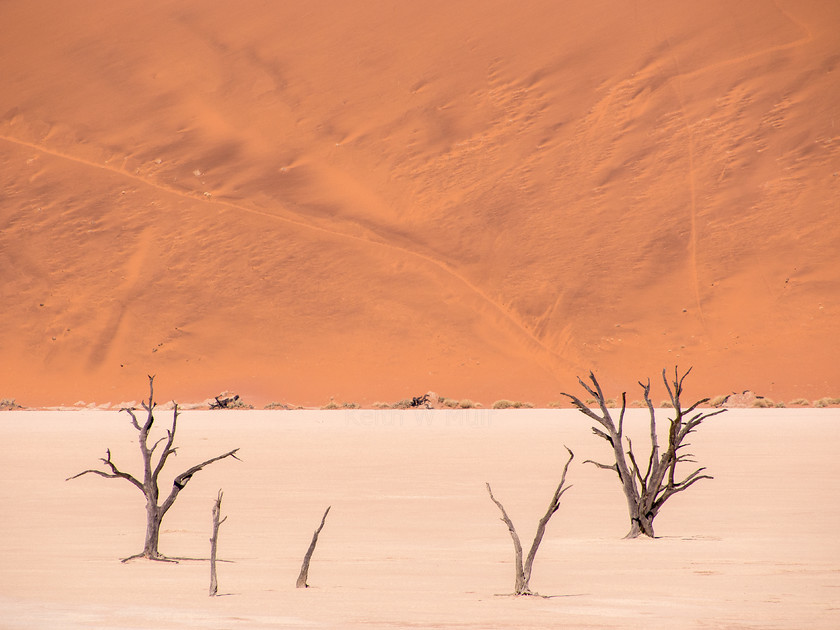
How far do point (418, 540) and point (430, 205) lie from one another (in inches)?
1034

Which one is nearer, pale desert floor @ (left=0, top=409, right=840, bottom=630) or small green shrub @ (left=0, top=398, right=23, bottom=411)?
pale desert floor @ (left=0, top=409, right=840, bottom=630)

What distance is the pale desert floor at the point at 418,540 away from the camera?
19.3ft

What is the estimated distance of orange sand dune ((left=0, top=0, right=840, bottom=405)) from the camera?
30.6 meters

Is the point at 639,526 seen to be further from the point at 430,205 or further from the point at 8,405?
the point at 430,205

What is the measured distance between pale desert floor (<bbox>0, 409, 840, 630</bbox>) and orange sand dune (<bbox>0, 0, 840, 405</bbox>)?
41.7ft

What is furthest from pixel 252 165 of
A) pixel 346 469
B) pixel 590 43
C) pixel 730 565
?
pixel 730 565

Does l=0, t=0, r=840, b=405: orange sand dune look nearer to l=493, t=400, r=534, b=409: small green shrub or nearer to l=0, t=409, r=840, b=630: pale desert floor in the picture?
l=493, t=400, r=534, b=409: small green shrub

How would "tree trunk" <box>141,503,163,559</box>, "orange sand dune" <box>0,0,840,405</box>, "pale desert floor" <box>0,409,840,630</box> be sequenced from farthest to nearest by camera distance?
"orange sand dune" <box>0,0,840,405</box>, "tree trunk" <box>141,503,163,559</box>, "pale desert floor" <box>0,409,840,630</box>

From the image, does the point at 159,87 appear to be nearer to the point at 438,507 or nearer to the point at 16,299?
the point at 16,299

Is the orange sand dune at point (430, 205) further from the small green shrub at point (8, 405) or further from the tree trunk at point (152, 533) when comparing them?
the tree trunk at point (152, 533)

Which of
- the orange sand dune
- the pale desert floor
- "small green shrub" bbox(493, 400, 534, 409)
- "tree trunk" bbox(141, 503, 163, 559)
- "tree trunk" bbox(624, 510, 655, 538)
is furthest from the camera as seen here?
the orange sand dune

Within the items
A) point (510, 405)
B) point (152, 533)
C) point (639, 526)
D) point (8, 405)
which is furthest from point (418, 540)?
point (8, 405)

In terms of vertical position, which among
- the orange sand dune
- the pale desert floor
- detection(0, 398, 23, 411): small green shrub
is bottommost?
the pale desert floor

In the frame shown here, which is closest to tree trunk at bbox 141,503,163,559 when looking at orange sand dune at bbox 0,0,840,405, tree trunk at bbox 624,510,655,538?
tree trunk at bbox 624,510,655,538
